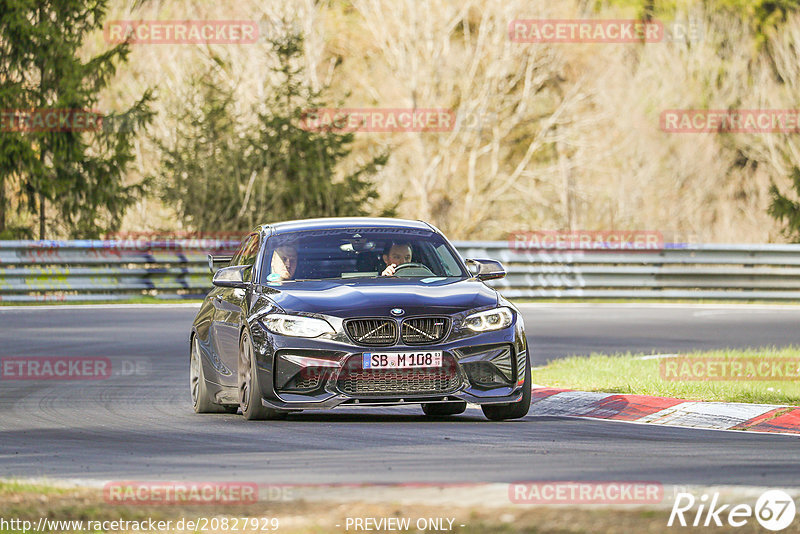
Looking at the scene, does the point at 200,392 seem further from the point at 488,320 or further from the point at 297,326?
the point at 488,320

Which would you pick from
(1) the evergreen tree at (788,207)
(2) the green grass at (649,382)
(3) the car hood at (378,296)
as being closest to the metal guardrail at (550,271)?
(1) the evergreen tree at (788,207)

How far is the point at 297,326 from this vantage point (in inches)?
429

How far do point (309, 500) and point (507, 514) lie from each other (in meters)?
1.00

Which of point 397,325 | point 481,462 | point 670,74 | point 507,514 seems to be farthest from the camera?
point 670,74

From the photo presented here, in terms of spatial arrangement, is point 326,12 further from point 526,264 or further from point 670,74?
point 526,264

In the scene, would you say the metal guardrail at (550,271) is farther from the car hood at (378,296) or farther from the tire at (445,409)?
the car hood at (378,296)

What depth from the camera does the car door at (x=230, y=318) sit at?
11.8 m

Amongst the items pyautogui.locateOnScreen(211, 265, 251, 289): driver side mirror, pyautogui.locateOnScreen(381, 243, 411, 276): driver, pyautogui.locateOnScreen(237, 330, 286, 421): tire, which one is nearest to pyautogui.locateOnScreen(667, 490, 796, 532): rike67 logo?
pyautogui.locateOnScreen(237, 330, 286, 421): tire

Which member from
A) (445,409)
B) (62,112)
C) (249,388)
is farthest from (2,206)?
(249,388)

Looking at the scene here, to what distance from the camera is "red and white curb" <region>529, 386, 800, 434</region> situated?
1121cm

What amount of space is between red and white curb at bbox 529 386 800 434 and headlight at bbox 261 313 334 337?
2401mm

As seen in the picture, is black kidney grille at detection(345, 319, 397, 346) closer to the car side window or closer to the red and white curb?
the car side window

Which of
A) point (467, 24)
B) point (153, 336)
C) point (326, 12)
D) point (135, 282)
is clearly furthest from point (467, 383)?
point (326, 12)

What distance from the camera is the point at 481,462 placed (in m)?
8.73
